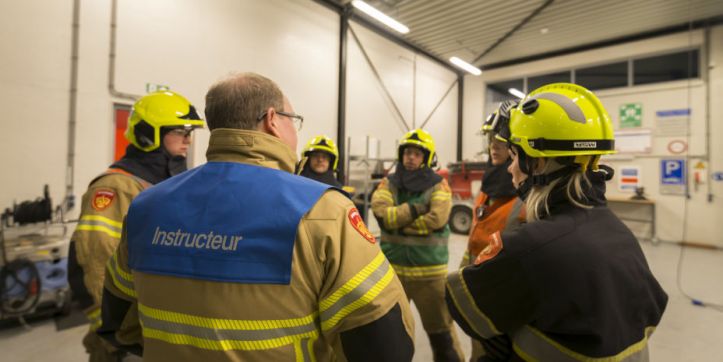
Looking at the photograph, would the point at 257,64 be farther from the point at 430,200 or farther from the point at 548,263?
the point at 548,263

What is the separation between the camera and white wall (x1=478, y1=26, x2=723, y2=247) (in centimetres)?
794

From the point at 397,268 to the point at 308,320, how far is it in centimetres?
208

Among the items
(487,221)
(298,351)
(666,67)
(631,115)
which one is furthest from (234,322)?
(666,67)

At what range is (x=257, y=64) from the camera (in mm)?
6609

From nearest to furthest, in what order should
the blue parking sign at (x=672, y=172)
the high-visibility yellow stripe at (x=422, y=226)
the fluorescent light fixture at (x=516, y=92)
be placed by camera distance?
1. the high-visibility yellow stripe at (x=422, y=226)
2. the blue parking sign at (x=672, y=172)
3. the fluorescent light fixture at (x=516, y=92)

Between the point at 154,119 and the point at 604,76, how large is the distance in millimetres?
11475

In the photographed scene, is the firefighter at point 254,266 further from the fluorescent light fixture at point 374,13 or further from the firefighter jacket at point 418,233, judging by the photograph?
the fluorescent light fixture at point 374,13

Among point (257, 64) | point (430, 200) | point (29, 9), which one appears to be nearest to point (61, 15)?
point (29, 9)

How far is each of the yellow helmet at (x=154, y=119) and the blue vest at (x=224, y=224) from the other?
1.25 meters

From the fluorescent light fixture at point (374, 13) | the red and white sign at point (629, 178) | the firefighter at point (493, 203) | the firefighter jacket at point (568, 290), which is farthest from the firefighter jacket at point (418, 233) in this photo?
the red and white sign at point (629, 178)

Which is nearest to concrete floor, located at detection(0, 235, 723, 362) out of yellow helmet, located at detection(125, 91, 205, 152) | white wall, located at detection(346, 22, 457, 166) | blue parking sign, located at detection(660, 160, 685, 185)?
yellow helmet, located at detection(125, 91, 205, 152)

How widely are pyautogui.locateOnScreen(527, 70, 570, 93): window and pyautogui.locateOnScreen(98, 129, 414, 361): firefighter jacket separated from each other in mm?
11597

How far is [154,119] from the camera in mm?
2074

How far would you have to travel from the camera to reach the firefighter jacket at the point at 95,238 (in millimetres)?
1763
